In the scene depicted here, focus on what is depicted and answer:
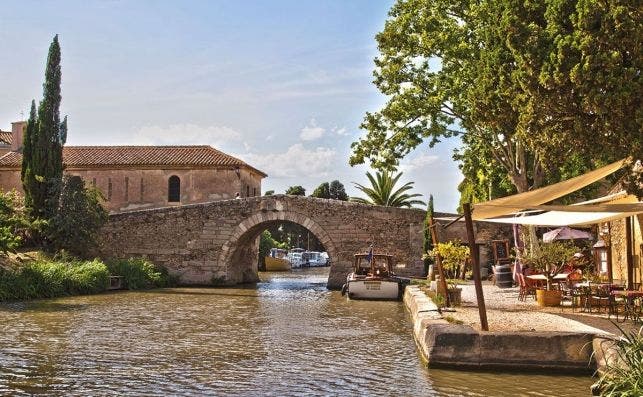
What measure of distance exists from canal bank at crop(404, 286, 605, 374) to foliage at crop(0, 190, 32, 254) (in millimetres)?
15305

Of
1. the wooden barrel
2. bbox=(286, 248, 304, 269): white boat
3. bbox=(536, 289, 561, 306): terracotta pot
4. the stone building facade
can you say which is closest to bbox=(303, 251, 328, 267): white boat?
bbox=(286, 248, 304, 269): white boat

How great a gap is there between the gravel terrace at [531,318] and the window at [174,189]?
21681 mm

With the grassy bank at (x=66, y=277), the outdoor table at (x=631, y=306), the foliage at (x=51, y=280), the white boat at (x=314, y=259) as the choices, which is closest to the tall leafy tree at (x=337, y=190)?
the white boat at (x=314, y=259)

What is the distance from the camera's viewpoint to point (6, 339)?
37.2ft

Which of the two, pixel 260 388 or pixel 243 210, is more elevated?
pixel 243 210

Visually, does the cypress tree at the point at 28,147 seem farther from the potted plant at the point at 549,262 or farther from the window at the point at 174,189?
the potted plant at the point at 549,262

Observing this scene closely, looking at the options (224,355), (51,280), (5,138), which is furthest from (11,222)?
(5,138)

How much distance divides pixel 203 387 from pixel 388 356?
320 cm

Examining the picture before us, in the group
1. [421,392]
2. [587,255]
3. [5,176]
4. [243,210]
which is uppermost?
[5,176]

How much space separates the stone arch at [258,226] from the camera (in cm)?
2630

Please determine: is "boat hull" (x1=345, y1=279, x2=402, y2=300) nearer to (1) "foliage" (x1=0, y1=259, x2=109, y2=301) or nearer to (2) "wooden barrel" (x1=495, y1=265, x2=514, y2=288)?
(2) "wooden barrel" (x1=495, y1=265, x2=514, y2=288)

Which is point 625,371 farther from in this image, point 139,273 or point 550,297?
point 139,273

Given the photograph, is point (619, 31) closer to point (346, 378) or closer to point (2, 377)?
point (346, 378)

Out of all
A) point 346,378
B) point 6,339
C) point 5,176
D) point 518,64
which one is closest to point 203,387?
point 346,378
